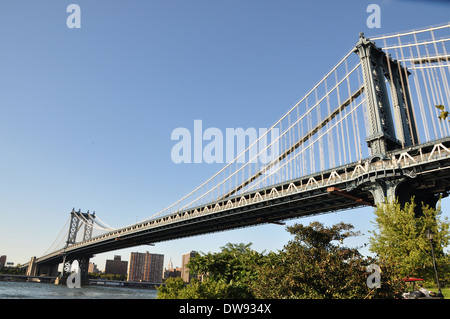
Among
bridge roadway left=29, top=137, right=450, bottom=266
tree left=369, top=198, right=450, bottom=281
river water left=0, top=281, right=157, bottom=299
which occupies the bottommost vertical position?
river water left=0, top=281, right=157, bottom=299

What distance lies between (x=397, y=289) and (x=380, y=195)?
20.3m

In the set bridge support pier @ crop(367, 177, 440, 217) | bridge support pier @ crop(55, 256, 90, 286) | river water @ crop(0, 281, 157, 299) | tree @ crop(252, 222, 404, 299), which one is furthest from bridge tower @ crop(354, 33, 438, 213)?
bridge support pier @ crop(55, 256, 90, 286)

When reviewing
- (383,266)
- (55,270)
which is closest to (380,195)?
(383,266)

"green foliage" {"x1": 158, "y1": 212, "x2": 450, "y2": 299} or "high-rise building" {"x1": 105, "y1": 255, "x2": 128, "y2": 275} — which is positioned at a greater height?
"high-rise building" {"x1": 105, "y1": 255, "x2": 128, "y2": 275}

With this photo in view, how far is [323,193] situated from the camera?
37375mm

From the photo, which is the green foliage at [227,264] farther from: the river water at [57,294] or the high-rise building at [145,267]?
the high-rise building at [145,267]

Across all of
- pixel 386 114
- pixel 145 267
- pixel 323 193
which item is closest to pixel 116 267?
pixel 145 267

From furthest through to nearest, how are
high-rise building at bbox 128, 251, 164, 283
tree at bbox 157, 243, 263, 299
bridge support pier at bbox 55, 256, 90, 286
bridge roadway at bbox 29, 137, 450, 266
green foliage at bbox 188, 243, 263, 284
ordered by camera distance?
1. high-rise building at bbox 128, 251, 164, 283
2. bridge support pier at bbox 55, 256, 90, 286
3. bridge roadway at bbox 29, 137, 450, 266
4. green foliage at bbox 188, 243, 263, 284
5. tree at bbox 157, 243, 263, 299

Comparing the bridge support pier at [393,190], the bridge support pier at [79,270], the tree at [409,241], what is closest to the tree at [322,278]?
the tree at [409,241]

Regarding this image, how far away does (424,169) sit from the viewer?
30016 mm

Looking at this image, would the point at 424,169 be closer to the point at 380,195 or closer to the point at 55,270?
the point at 380,195

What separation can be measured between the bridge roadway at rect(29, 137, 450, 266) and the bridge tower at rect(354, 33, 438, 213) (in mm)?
474

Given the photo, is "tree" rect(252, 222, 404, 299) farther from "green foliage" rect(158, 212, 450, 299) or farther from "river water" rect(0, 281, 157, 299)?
"river water" rect(0, 281, 157, 299)

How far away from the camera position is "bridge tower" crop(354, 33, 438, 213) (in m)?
32.0
